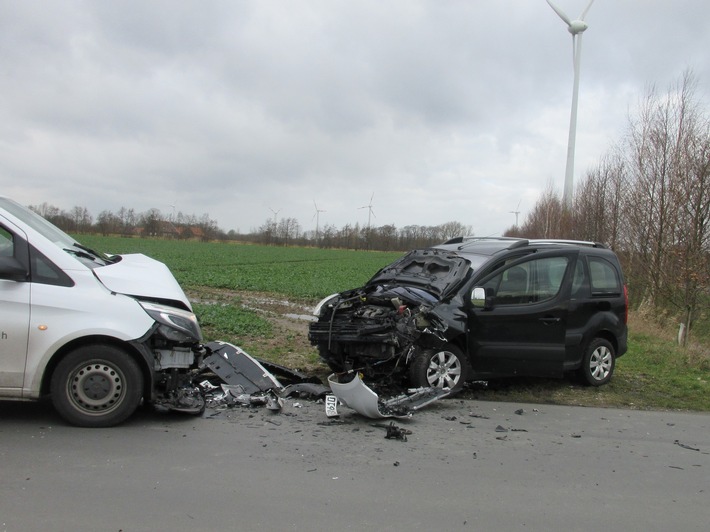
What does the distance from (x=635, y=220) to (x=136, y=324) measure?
18055 millimetres

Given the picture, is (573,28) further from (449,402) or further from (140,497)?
(140,497)

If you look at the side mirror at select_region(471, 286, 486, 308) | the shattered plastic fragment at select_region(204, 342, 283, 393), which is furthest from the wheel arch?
the side mirror at select_region(471, 286, 486, 308)

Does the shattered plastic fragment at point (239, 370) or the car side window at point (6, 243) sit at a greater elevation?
the car side window at point (6, 243)

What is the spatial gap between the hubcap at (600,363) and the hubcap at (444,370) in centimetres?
227

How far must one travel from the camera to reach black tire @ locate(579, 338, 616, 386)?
803 centimetres

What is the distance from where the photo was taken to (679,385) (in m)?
8.62

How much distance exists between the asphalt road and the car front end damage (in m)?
0.90

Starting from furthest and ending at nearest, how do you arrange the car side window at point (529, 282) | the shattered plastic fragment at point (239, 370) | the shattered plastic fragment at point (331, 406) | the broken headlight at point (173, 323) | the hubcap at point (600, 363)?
the hubcap at point (600, 363) → the car side window at point (529, 282) → the shattered plastic fragment at point (239, 370) → the shattered plastic fragment at point (331, 406) → the broken headlight at point (173, 323)

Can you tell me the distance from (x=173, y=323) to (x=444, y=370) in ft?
10.7

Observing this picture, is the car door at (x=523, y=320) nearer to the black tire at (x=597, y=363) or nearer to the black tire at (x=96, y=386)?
the black tire at (x=597, y=363)

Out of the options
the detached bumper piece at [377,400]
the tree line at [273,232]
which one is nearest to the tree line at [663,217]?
the detached bumper piece at [377,400]

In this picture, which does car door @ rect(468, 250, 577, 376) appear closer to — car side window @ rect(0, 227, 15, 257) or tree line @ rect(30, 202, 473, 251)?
car side window @ rect(0, 227, 15, 257)

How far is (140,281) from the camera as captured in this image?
552cm

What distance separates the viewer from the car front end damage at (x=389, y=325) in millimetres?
6699
